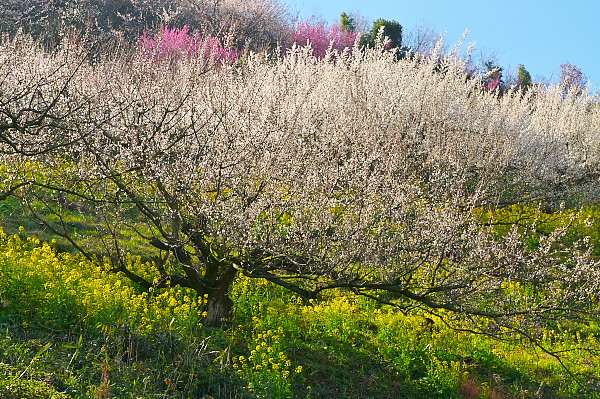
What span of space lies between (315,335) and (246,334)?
941 millimetres

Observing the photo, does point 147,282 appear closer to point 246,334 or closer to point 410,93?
point 246,334

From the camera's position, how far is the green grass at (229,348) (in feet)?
15.4

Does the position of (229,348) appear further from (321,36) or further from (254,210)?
(321,36)

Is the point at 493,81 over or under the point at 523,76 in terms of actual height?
under

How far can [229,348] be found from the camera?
5.52 meters

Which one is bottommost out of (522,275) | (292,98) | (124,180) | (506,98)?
(124,180)

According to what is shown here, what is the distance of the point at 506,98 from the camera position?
1543cm

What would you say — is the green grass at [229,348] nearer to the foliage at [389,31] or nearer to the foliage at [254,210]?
the foliage at [254,210]

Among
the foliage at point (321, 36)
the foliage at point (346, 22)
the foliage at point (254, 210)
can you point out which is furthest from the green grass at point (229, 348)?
the foliage at point (346, 22)

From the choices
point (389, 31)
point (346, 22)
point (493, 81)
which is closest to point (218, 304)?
point (493, 81)

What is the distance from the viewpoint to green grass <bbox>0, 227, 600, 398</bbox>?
4684 mm

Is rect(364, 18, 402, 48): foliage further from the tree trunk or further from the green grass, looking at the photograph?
the tree trunk

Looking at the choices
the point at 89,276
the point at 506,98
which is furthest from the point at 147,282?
the point at 506,98

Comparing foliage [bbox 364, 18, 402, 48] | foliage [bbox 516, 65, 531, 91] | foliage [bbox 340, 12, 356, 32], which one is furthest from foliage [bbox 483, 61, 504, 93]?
foliage [bbox 340, 12, 356, 32]
